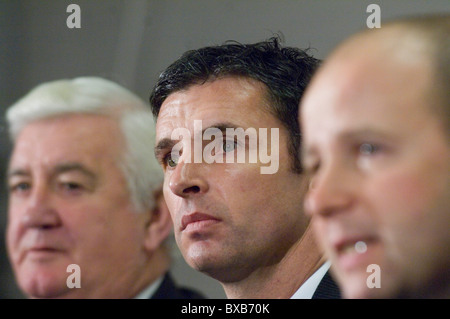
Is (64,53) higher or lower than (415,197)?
higher

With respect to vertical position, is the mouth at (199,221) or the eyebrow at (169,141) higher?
the eyebrow at (169,141)

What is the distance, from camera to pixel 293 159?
3.69 feet

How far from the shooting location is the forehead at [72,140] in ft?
4.46

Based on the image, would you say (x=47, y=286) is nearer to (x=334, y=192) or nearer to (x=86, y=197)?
(x=86, y=197)

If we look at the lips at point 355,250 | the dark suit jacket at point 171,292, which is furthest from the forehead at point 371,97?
the dark suit jacket at point 171,292

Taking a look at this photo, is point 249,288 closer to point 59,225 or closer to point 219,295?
point 219,295

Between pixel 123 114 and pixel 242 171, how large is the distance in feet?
1.27

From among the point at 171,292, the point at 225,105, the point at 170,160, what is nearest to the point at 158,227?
the point at 171,292

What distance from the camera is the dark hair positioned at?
1.13 metres

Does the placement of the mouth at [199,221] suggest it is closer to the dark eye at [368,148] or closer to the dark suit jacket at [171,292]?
the dark suit jacket at [171,292]

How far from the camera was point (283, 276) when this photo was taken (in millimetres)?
1093
